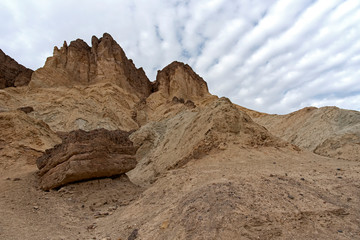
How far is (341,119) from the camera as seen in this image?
17.0 m

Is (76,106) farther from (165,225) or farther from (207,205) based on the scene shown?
(207,205)

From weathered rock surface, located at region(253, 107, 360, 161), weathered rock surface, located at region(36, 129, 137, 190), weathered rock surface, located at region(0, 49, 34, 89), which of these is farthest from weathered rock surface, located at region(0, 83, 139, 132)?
weathered rock surface, located at region(253, 107, 360, 161)

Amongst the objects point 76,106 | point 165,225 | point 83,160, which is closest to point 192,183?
point 165,225

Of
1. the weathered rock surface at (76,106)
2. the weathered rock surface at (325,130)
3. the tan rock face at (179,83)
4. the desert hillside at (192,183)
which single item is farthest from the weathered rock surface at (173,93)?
the desert hillside at (192,183)

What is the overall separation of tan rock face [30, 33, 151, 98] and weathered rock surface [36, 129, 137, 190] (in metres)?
28.9

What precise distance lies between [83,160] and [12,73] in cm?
3952

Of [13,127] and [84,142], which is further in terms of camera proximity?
[13,127]

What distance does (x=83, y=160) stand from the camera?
7.30 meters

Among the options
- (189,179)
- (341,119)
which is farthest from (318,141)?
(189,179)

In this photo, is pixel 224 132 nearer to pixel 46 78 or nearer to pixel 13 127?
pixel 13 127

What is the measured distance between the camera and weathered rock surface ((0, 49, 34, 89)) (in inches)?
1338

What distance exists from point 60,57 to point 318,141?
38054 mm

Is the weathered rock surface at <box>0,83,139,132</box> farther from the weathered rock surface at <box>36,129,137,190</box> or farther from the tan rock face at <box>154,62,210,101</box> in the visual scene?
the weathered rock surface at <box>36,129,137,190</box>

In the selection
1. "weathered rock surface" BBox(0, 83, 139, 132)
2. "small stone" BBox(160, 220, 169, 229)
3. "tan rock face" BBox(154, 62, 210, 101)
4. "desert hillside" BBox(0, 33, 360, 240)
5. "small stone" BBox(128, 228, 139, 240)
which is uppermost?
"tan rock face" BBox(154, 62, 210, 101)
